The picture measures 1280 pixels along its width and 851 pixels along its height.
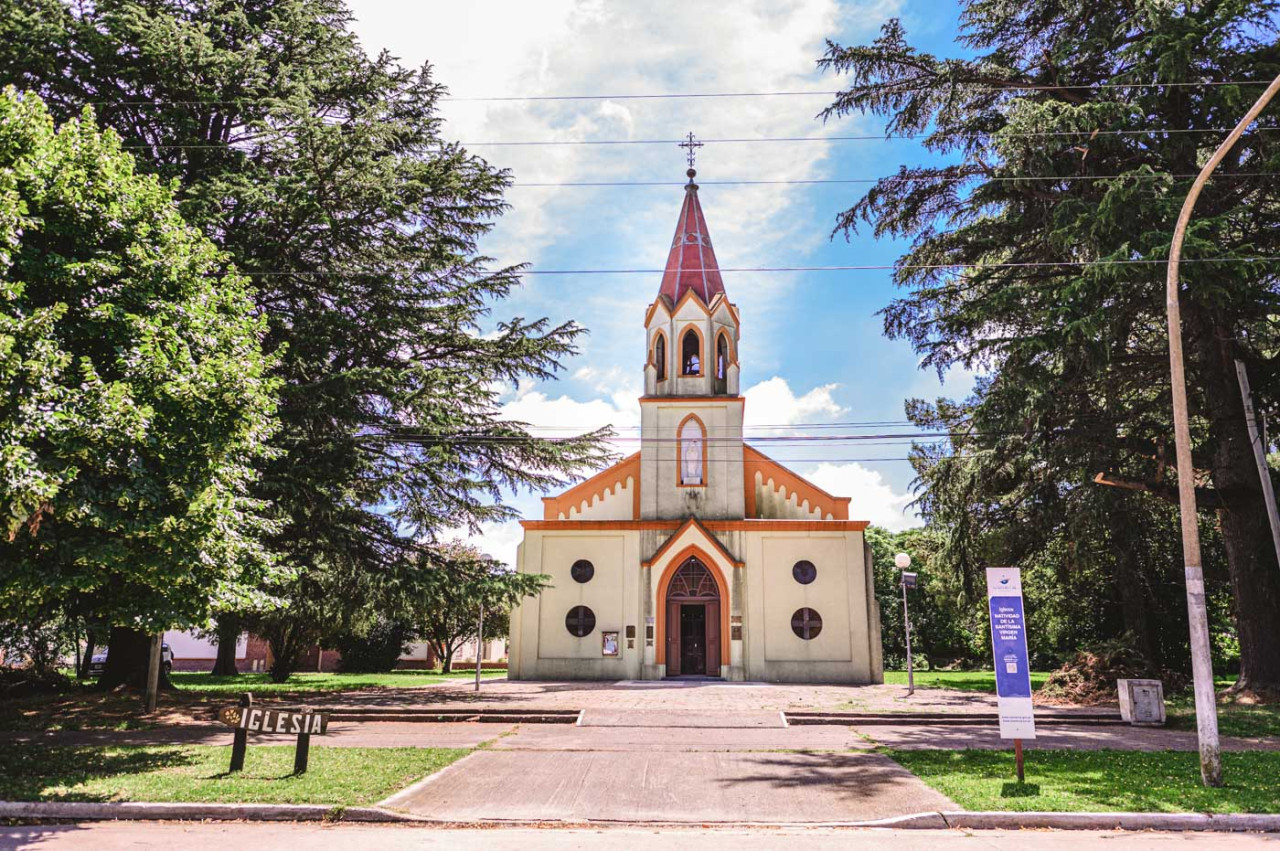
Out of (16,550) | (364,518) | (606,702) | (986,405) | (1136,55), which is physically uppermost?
(1136,55)

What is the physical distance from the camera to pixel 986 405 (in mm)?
16922

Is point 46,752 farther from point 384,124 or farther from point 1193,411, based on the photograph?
point 1193,411

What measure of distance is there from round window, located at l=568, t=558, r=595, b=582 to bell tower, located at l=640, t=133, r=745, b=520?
270 cm

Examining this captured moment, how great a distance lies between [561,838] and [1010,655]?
19.7ft

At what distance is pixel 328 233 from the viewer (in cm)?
1784

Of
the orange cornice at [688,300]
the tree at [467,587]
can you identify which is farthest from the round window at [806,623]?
the orange cornice at [688,300]

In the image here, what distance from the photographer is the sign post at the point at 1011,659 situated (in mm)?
9797

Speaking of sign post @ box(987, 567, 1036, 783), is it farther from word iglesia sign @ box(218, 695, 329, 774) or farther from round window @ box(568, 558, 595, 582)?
round window @ box(568, 558, 595, 582)

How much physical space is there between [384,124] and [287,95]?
3.52 meters

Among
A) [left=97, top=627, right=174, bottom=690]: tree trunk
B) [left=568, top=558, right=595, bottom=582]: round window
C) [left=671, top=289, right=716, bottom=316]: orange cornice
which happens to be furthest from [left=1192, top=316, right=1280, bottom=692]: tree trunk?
[left=97, top=627, right=174, bottom=690]: tree trunk

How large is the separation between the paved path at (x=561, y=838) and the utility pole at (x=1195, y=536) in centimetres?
183

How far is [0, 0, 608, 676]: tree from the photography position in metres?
16.4

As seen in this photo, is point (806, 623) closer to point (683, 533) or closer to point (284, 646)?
point (683, 533)

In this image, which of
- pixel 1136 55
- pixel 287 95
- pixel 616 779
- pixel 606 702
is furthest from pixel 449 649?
pixel 1136 55
